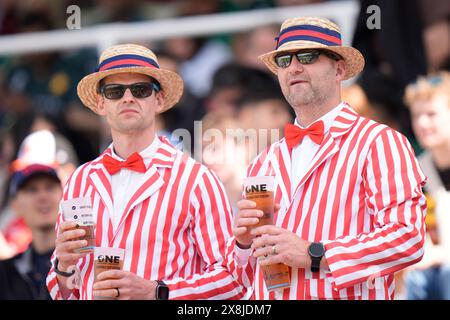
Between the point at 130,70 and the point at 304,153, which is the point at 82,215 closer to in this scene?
the point at 130,70

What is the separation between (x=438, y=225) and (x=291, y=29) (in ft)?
5.15

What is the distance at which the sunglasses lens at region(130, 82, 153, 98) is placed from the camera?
19.0 feet

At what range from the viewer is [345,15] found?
801cm

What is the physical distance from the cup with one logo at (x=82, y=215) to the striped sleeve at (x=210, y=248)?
42cm

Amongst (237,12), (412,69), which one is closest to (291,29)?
(412,69)

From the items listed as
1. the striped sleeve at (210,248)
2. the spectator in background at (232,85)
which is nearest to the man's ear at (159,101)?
the striped sleeve at (210,248)

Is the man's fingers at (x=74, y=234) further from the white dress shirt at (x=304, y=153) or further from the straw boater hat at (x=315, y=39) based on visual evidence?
the straw boater hat at (x=315, y=39)

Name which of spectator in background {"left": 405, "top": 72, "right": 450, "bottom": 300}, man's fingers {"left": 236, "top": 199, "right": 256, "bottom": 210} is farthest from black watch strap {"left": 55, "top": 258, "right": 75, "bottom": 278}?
spectator in background {"left": 405, "top": 72, "right": 450, "bottom": 300}

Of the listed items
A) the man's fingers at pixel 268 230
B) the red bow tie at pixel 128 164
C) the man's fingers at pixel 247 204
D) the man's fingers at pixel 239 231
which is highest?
the red bow tie at pixel 128 164

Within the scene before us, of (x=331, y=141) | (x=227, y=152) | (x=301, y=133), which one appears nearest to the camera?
(x=331, y=141)

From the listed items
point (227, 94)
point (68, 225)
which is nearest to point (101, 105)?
point (68, 225)

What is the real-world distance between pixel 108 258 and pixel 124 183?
0.50 metres

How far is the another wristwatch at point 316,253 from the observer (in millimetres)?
5098

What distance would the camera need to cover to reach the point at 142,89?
5805 mm
